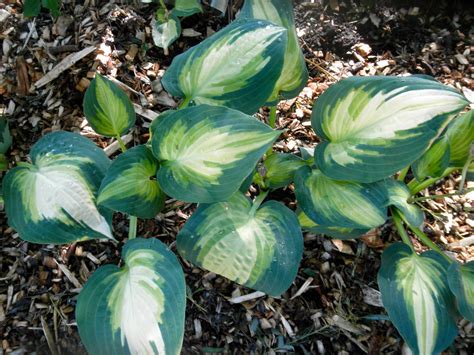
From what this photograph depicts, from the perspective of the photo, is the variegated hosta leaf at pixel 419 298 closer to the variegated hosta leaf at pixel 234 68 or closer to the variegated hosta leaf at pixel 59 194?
the variegated hosta leaf at pixel 234 68

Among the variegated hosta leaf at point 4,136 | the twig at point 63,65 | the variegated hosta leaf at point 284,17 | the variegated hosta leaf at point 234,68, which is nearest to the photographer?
the variegated hosta leaf at point 234,68

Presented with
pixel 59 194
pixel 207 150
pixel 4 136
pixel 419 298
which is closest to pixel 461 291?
pixel 419 298

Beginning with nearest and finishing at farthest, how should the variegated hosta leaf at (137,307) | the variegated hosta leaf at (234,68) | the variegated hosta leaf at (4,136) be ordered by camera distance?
the variegated hosta leaf at (137,307)
the variegated hosta leaf at (234,68)
the variegated hosta leaf at (4,136)

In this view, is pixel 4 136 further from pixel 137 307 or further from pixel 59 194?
pixel 137 307

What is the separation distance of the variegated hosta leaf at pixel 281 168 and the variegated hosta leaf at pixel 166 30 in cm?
49

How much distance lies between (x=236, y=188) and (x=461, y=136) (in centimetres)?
54

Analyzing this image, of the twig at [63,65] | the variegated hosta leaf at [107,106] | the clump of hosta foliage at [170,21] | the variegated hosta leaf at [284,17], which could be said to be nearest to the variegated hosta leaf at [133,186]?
the variegated hosta leaf at [107,106]

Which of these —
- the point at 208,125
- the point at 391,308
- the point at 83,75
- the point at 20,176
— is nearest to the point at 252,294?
the point at 391,308

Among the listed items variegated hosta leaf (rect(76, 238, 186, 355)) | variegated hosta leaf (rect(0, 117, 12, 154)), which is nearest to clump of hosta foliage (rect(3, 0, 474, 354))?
variegated hosta leaf (rect(76, 238, 186, 355))

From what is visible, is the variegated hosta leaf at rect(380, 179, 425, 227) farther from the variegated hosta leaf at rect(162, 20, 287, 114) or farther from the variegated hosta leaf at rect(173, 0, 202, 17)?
the variegated hosta leaf at rect(173, 0, 202, 17)

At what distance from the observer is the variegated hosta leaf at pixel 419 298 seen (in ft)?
3.26

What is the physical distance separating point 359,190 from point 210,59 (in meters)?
0.42

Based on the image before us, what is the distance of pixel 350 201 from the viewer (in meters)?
1.01

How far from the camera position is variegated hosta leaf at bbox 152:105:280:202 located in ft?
3.03
